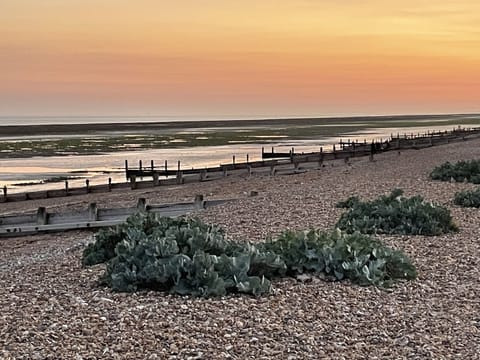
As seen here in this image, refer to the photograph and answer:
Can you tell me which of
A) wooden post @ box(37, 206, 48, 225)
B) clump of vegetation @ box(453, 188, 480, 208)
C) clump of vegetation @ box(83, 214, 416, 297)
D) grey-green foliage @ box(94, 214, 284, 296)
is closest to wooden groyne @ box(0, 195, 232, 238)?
wooden post @ box(37, 206, 48, 225)

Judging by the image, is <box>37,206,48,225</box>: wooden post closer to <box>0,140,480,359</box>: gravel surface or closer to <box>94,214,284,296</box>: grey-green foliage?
<box>0,140,480,359</box>: gravel surface

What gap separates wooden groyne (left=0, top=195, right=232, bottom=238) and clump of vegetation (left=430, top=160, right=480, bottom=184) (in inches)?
257

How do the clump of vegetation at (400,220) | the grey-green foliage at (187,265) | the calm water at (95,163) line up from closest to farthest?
the grey-green foliage at (187,265) → the clump of vegetation at (400,220) → the calm water at (95,163)

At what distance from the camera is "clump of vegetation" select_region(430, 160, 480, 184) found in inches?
690

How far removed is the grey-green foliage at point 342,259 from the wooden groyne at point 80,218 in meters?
6.81

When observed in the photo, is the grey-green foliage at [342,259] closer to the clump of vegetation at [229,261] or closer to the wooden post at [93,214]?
the clump of vegetation at [229,261]

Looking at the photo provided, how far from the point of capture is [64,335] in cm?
558

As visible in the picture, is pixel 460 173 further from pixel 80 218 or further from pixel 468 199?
pixel 80 218

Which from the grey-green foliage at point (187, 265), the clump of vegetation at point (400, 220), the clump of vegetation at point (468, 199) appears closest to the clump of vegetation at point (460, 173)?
the clump of vegetation at point (468, 199)

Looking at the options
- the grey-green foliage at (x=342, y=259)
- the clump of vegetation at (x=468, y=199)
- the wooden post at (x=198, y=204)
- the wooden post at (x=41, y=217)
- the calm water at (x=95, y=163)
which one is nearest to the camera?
the grey-green foliage at (x=342, y=259)

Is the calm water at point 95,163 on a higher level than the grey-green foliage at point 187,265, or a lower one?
lower

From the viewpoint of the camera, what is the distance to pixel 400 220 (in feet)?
34.8

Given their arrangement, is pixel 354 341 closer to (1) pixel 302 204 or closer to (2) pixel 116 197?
(1) pixel 302 204

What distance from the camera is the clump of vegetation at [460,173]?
1753 cm
